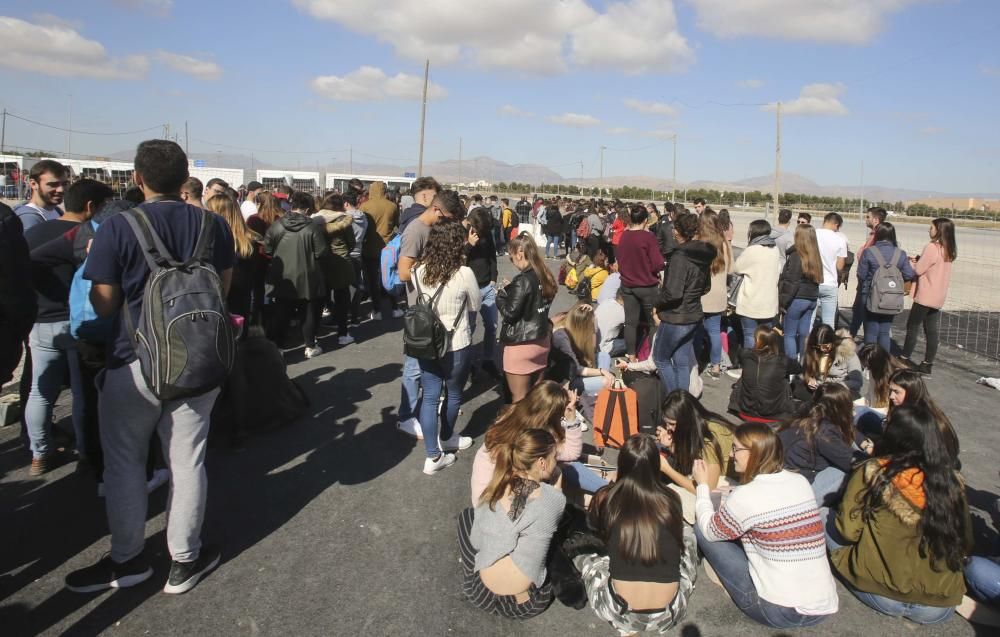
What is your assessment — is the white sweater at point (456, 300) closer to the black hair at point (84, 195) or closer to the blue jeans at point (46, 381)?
the black hair at point (84, 195)

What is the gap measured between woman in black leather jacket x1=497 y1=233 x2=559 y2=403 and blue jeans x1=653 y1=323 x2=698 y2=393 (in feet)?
4.67

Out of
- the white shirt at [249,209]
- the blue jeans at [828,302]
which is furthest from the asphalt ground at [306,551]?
the white shirt at [249,209]

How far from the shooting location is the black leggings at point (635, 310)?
6.77 m

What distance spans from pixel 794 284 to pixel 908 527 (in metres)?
4.76

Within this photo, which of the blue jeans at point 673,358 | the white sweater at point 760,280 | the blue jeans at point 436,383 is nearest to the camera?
the blue jeans at point 436,383

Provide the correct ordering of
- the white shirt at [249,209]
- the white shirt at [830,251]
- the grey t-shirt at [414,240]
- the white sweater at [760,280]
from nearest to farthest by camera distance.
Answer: the grey t-shirt at [414,240]
the white sweater at [760,280]
the white shirt at [830,251]
the white shirt at [249,209]

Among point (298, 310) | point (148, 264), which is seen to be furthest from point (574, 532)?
point (298, 310)

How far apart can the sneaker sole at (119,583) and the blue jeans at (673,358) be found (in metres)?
4.28

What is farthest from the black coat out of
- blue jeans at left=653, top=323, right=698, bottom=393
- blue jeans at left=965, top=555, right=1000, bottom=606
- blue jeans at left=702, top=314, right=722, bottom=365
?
blue jeans at left=965, top=555, right=1000, bottom=606

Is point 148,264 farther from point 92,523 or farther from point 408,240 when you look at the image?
point 408,240

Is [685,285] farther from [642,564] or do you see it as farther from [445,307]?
[642,564]

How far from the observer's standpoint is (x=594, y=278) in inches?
383

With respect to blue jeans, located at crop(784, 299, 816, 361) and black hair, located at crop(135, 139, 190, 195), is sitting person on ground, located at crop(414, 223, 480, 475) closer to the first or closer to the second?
black hair, located at crop(135, 139, 190, 195)

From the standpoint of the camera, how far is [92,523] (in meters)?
3.50
